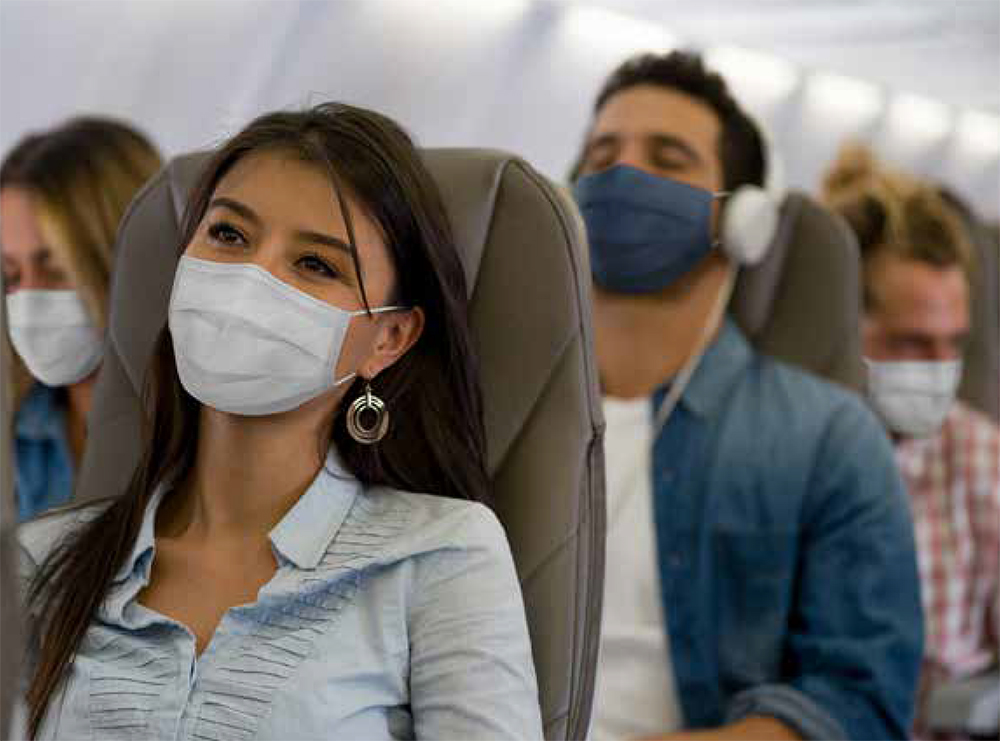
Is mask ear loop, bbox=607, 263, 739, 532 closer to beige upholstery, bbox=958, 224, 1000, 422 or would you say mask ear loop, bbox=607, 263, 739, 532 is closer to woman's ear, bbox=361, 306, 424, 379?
woman's ear, bbox=361, 306, 424, 379

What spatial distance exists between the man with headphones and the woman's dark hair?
0.58 m

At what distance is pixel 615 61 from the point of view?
2.09 metres

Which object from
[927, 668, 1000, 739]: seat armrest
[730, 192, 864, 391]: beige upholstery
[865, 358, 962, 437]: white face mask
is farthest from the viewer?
[865, 358, 962, 437]: white face mask

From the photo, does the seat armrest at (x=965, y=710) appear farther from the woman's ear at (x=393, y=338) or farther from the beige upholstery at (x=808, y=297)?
the woman's ear at (x=393, y=338)

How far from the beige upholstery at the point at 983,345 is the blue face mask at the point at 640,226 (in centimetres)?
107

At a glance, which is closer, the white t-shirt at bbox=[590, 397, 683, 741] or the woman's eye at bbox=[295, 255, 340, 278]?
the woman's eye at bbox=[295, 255, 340, 278]

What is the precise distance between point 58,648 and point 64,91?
3.05 feet

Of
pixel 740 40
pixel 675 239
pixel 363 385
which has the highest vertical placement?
pixel 740 40

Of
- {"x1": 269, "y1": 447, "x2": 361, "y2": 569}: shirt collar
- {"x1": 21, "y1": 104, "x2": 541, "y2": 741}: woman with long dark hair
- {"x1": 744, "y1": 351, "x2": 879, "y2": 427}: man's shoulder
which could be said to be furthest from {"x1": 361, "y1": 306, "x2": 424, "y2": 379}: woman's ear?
{"x1": 744, "y1": 351, "x2": 879, "y2": 427}: man's shoulder

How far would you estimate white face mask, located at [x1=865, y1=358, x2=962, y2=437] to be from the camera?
267cm

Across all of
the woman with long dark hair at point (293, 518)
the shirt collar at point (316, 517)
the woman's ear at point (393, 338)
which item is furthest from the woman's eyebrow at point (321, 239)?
the shirt collar at point (316, 517)

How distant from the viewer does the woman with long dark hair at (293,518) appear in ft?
4.42

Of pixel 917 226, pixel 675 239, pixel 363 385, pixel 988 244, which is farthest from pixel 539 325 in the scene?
pixel 988 244

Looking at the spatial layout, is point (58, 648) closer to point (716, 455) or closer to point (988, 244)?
point (716, 455)
